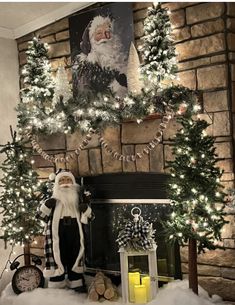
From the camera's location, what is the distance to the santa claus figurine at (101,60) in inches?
143

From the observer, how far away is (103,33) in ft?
12.3

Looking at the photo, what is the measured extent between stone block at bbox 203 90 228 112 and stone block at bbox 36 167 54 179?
5.66ft

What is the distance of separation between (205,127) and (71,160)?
151 cm

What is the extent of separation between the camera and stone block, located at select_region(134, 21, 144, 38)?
141 inches

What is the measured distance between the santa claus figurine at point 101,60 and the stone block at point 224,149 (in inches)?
35.6

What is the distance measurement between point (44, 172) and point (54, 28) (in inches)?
55.0

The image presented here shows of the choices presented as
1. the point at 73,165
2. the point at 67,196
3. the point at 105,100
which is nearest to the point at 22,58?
the point at 73,165

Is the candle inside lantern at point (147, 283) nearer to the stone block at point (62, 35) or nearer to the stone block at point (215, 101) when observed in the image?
the stone block at point (215, 101)

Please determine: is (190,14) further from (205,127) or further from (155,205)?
(155,205)

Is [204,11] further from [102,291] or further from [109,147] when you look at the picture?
[102,291]

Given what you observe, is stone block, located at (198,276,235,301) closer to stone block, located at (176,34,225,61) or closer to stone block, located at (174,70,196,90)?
stone block, located at (174,70,196,90)

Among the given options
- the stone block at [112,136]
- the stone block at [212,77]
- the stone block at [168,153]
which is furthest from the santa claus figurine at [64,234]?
the stone block at [212,77]

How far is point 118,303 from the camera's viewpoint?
136 inches

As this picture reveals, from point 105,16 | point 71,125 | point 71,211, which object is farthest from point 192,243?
point 105,16
